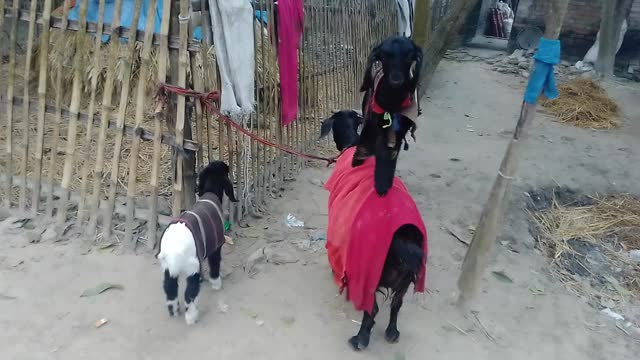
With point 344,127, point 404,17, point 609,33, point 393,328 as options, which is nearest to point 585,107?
point 404,17

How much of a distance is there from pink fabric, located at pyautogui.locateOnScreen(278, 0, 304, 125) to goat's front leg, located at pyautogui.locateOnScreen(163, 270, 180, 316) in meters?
2.22

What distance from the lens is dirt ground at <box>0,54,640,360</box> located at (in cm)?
A: 319

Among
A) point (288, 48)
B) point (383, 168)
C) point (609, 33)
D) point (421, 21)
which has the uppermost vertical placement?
point (609, 33)

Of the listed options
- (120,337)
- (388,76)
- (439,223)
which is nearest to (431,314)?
(439,223)

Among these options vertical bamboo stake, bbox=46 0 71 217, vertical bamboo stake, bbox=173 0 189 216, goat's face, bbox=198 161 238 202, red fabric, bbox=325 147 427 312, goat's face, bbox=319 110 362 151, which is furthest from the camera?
goat's face, bbox=319 110 362 151

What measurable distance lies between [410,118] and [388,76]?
0.28 metres

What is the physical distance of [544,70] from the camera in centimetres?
306

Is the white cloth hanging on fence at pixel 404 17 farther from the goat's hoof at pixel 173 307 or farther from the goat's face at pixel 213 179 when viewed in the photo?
the goat's hoof at pixel 173 307

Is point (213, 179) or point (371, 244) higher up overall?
point (213, 179)

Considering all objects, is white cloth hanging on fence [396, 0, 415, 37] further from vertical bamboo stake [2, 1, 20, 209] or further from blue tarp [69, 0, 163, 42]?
vertical bamboo stake [2, 1, 20, 209]

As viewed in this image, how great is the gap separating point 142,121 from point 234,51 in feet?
2.81

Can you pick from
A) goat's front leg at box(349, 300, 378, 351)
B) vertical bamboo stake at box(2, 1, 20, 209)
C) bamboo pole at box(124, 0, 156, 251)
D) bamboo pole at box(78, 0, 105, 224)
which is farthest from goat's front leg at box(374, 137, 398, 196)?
vertical bamboo stake at box(2, 1, 20, 209)

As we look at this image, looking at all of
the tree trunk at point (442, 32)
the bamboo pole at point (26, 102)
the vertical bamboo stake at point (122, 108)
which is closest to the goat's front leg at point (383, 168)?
the vertical bamboo stake at point (122, 108)

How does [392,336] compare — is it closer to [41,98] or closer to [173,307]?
[173,307]
